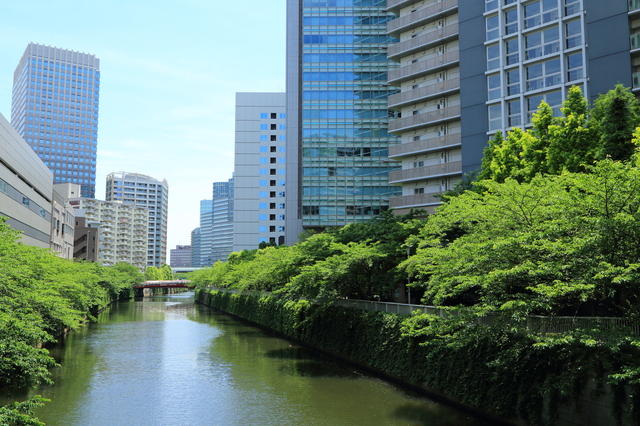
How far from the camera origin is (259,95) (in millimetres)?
121438

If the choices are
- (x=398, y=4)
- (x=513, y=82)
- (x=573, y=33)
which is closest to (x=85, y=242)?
(x=398, y=4)

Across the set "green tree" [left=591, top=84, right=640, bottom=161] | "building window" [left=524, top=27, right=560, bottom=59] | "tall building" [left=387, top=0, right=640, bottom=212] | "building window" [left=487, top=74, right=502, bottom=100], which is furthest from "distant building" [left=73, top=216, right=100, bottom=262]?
"green tree" [left=591, top=84, right=640, bottom=161]

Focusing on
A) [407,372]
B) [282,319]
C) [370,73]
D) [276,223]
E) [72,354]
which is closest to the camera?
[407,372]

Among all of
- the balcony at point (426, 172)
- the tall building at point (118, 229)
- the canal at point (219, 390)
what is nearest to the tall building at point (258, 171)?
the balcony at point (426, 172)

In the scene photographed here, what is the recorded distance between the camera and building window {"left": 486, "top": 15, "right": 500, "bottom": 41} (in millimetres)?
53406

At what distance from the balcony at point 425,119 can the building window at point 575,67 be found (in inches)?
471

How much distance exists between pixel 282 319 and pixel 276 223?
67906 millimetres

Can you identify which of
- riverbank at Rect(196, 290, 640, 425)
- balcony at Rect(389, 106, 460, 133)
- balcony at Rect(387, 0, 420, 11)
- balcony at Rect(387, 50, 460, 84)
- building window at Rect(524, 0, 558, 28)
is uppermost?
balcony at Rect(387, 0, 420, 11)

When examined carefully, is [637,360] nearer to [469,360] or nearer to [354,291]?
[469,360]

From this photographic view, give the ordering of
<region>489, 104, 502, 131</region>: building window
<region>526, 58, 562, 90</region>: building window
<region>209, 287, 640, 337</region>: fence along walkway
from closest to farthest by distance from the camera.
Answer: <region>209, 287, 640, 337</region>: fence along walkway
<region>526, 58, 562, 90</region>: building window
<region>489, 104, 502, 131</region>: building window

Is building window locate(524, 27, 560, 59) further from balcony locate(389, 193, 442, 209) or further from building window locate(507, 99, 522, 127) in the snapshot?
balcony locate(389, 193, 442, 209)

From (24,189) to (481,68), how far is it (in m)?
49.5

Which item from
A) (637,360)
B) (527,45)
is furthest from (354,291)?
(527,45)

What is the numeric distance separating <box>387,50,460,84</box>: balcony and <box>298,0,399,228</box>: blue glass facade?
1848cm
